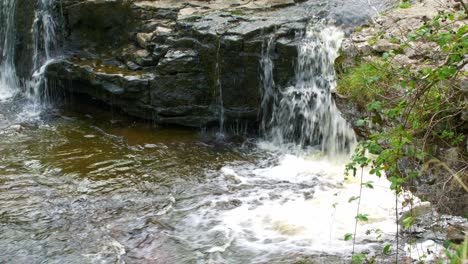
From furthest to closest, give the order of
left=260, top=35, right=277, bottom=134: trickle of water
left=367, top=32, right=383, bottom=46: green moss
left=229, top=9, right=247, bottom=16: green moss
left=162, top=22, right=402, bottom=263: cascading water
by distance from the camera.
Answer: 1. left=229, top=9, right=247, bottom=16: green moss
2. left=260, top=35, right=277, bottom=134: trickle of water
3. left=367, top=32, right=383, bottom=46: green moss
4. left=162, top=22, right=402, bottom=263: cascading water

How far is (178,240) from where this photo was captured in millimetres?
5734

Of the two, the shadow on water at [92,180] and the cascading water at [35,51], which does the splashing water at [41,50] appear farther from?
the shadow on water at [92,180]

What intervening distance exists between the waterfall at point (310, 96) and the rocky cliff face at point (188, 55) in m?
0.14

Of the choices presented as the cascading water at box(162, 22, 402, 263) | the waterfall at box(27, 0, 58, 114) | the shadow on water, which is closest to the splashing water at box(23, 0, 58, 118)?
the waterfall at box(27, 0, 58, 114)

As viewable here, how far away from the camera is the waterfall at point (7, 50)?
11.0 m

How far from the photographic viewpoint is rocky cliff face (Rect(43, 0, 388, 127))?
8.54 metres

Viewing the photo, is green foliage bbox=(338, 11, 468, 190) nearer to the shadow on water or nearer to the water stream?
the water stream

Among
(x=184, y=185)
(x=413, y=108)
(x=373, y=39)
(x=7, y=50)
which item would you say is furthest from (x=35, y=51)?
(x=413, y=108)

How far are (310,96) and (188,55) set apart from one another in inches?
81.6

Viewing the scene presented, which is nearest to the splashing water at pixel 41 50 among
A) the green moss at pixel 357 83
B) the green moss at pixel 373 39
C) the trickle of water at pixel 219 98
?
the trickle of water at pixel 219 98

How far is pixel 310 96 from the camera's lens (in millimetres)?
8398

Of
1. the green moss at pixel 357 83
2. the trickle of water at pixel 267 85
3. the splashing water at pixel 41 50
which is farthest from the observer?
the splashing water at pixel 41 50

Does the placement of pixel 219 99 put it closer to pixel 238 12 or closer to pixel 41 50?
pixel 238 12

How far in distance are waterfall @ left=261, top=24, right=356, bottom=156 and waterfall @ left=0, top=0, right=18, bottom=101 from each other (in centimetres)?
569
